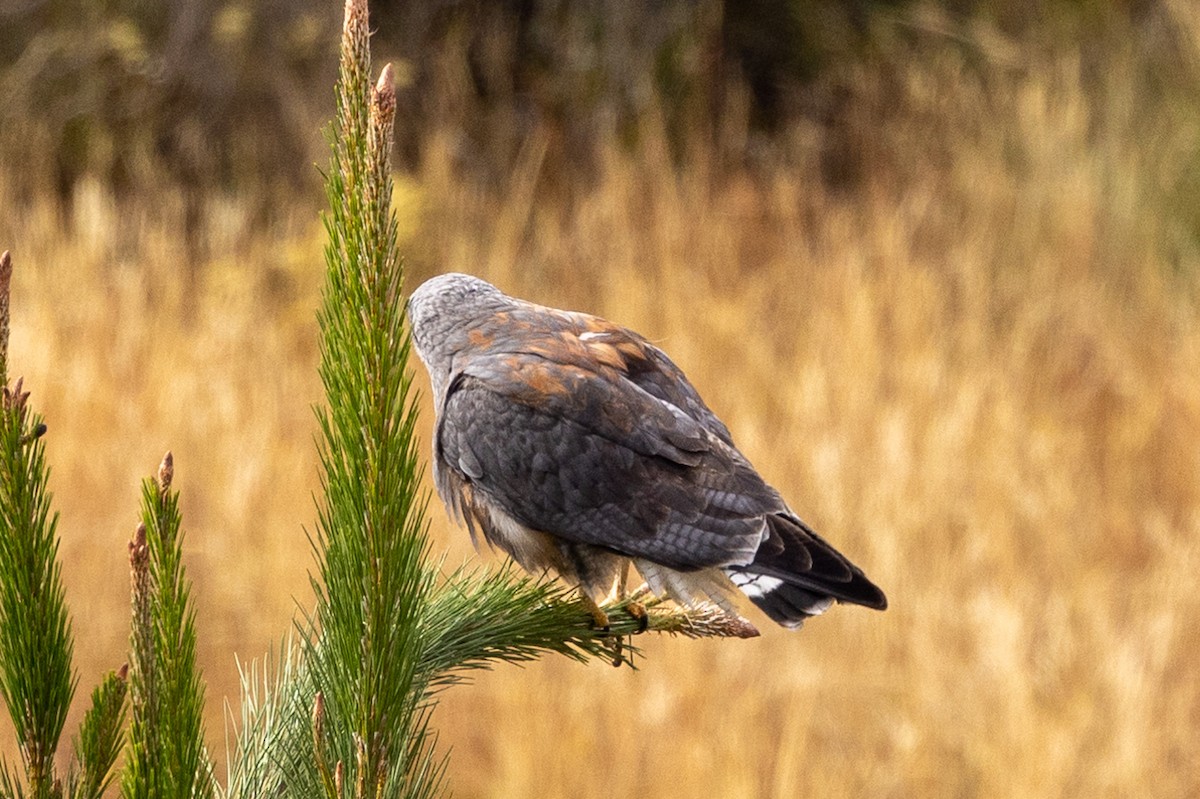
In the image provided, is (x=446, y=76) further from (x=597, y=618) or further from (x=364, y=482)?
(x=364, y=482)

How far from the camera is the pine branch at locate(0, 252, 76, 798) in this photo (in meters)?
1.07

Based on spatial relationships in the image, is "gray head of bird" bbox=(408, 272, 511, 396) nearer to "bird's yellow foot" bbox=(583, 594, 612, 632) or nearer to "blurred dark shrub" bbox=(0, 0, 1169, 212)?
"bird's yellow foot" bbox=(583, 594, 612, 632)

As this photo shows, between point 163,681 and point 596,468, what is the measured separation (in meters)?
1.43

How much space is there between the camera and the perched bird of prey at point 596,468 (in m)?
2.43

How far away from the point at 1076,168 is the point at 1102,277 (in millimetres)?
610

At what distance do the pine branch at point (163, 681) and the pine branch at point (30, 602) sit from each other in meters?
0.06

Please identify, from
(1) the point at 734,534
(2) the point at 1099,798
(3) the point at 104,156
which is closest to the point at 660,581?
(1) the point at 734,534

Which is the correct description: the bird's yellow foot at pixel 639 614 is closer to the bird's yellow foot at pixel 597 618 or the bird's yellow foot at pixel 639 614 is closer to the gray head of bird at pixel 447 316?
the bird's yellow foot at pixel 597 618

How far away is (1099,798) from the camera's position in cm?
397

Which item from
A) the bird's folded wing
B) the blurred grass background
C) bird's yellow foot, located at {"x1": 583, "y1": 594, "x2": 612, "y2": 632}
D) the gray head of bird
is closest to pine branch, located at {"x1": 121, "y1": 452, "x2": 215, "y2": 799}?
bird's yellow foot, located at {"x1": 583, "y1": 594, "x2": 612, "y2": 632}

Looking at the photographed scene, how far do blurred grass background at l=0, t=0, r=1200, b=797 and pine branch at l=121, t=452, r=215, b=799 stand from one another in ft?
9.86

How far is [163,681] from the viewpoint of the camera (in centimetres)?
114

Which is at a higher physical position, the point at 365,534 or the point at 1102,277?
the point at 1102,277

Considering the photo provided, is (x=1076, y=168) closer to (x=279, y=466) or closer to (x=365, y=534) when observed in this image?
(x=279, y=466)
